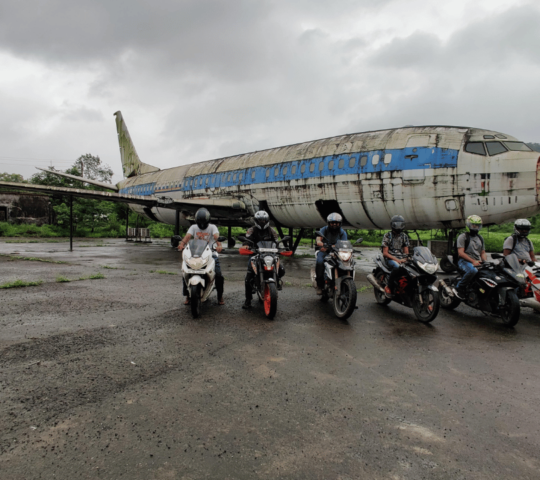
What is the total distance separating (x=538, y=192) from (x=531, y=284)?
13.5ft

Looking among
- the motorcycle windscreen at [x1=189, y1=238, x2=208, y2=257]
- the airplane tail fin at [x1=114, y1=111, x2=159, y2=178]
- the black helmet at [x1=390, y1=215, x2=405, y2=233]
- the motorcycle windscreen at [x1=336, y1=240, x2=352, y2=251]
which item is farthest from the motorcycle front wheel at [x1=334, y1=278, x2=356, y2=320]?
the airplane tail fin at [x1=114, y1=111, x2=159, y2=178]

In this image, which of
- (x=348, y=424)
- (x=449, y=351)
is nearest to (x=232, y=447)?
(x=348, y=424)

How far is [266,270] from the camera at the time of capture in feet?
18.3

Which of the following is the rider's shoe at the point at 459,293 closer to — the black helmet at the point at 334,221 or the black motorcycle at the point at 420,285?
the black motorcycle at the point at 420,285

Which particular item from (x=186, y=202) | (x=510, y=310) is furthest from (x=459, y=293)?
(x=186, y=202)

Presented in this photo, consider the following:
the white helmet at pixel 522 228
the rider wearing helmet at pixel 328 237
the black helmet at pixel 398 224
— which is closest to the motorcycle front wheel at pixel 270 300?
the rider wearing helmet at pixel 328 237

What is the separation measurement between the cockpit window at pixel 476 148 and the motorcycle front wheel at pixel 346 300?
20.5 ft

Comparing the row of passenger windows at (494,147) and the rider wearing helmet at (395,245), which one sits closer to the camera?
the rider wearing helmet at (395,245)

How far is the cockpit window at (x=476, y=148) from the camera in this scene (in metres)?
9.30

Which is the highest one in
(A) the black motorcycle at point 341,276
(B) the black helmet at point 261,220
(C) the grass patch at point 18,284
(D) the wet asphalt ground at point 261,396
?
(B) the black helmet at point 261,220

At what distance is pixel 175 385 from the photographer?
119 inches

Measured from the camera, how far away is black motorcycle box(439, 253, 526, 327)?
5.33m

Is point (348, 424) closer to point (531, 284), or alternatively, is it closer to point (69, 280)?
point (531, 284)

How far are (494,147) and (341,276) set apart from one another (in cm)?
647
